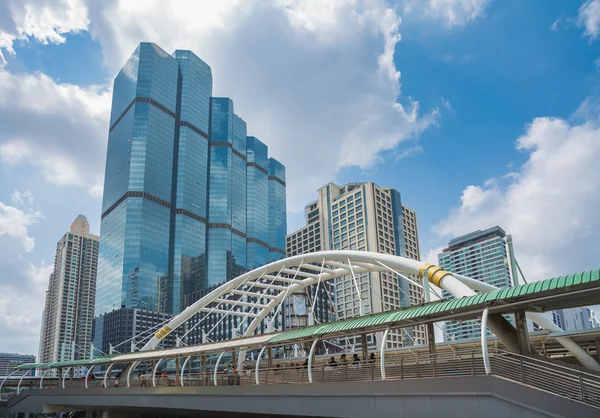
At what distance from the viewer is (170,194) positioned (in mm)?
163625

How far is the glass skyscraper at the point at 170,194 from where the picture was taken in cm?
14875

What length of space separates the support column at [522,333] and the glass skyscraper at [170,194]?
13729cm

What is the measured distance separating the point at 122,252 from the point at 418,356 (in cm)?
13678

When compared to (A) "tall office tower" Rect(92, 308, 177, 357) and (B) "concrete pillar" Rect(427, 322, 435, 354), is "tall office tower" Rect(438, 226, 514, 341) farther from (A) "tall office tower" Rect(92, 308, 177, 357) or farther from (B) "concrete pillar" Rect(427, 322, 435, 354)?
(B) "concrete pillar" Rect(427, 322, 435, 354)

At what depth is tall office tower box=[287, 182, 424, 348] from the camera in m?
128

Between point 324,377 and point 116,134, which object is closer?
point 324,377

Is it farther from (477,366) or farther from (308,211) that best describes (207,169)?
(477,366)

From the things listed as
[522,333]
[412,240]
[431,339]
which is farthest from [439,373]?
[412,240]

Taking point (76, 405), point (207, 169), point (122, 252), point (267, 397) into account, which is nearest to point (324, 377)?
point (267, 397)

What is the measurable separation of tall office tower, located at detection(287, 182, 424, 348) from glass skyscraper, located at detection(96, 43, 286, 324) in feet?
133

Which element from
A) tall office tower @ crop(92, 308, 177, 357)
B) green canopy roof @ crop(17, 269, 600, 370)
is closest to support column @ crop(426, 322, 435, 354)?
green canopy roof @ crop(17, 269, 600, 370)

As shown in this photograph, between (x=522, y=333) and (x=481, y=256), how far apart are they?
175 metres

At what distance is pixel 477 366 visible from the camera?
17.8 meters

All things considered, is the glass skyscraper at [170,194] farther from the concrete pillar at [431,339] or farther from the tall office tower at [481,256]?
the concrete pillar at [431,339]
